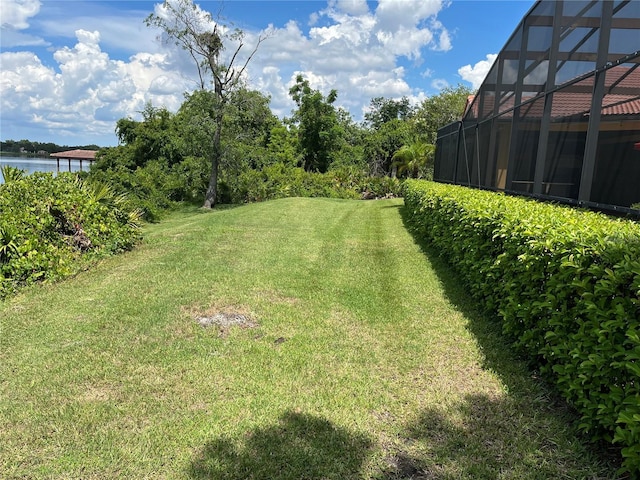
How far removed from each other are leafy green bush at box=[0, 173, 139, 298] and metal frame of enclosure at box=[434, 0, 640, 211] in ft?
21.1

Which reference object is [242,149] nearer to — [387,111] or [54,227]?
[54,227]

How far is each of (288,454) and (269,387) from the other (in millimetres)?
701

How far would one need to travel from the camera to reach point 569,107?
5.36m

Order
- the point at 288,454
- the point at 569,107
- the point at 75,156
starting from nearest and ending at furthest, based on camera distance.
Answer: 1. the point at 288,454
2. the point at 569,107
3. the point at 75,156

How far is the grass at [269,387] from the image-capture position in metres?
2.30

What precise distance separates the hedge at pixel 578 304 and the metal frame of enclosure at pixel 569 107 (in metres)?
0.86

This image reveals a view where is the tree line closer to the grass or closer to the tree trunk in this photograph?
the tree trunk

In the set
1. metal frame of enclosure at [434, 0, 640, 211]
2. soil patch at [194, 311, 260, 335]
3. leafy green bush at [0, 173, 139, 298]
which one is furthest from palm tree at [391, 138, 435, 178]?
soil patch at [194, 311, 260, 335]

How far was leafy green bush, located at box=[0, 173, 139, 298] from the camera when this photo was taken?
5.41m

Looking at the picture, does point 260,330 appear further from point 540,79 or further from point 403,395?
point 540,79

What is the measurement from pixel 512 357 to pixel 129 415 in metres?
2.79

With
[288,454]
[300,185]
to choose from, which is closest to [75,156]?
[300,185]

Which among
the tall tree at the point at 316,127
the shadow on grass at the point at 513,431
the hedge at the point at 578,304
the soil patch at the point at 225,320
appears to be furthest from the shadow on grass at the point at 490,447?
the tall tree at the point at 316,127

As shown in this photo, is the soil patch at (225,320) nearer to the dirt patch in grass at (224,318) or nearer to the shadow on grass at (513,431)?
the dirt patch in grass at (224,318)
